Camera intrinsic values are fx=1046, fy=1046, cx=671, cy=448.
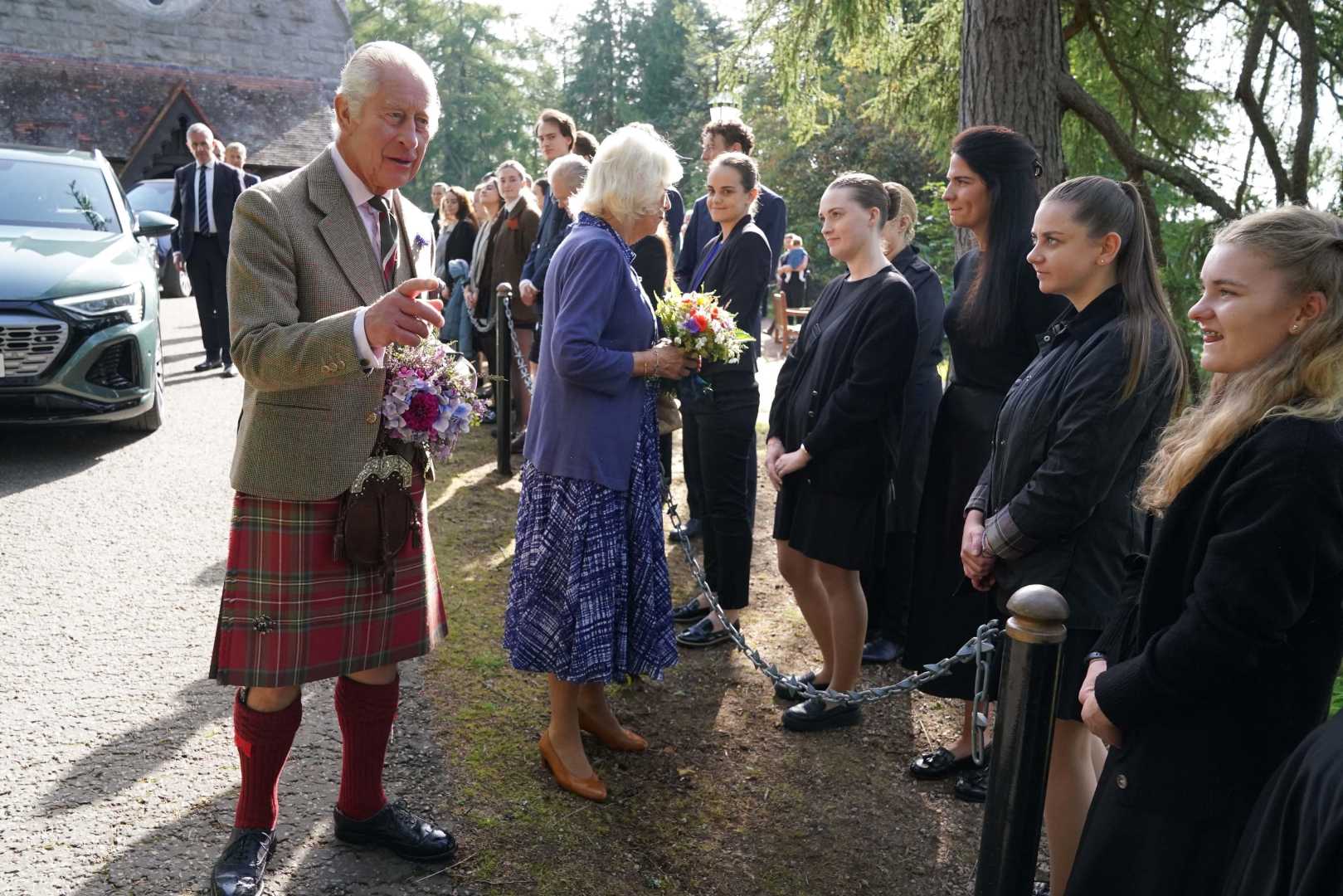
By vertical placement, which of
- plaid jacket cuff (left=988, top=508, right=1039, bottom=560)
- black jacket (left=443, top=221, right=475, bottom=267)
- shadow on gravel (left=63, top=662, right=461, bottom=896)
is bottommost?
shadow on gravel (left=63, top=662, right=461, bottom=896)

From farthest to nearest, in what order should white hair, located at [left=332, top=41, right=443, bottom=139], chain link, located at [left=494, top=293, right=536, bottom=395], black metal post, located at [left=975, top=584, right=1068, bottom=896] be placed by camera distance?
chain link, located at [left=494, top=293, right=536, bottom=395] < white hair, located at [left=332, top=41, right=443, bottom=139] < black metal post, located at [left=975, top=584, right=1068, bottom=896]

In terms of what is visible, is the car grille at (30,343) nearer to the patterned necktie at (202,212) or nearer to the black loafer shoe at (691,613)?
the patterned necktie at (202,212)

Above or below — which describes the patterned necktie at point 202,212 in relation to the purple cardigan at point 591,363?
above

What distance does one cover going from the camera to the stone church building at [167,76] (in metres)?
28.8

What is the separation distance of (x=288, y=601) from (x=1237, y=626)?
2.42m

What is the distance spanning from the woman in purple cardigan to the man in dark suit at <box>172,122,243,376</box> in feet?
27.5

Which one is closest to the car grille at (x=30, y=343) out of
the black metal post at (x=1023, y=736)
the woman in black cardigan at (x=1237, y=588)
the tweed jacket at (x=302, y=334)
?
the tweed jacket at (x=302, y=334)

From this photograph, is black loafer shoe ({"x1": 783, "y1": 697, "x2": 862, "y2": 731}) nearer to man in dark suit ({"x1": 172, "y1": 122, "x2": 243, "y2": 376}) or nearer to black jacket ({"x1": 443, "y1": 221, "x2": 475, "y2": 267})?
black jacket ({"x1": 443, "y1": 221, "x2": 475, "y2": 267})

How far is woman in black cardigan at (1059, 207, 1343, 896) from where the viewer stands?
198 cm

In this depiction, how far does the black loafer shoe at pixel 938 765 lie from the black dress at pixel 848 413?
0.81 metres

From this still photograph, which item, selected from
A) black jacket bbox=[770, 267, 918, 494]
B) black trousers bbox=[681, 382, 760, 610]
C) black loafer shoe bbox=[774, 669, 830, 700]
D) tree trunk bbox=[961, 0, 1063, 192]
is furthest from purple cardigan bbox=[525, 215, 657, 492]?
tree trunk bbox=[961, 0, 1063, 192]

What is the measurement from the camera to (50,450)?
815 centimetres

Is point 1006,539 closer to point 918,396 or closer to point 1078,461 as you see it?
point 1078,461

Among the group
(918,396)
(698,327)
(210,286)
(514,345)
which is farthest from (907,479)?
(210,286)
